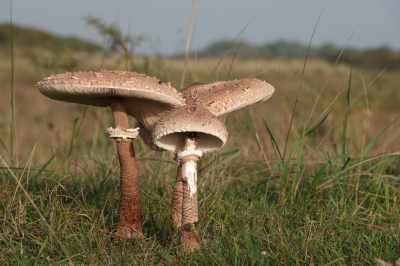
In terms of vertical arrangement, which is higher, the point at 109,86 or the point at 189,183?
the point at 109,86

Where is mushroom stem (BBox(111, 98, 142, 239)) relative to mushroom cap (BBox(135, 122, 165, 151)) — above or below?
below

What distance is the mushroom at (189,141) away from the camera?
2926mm

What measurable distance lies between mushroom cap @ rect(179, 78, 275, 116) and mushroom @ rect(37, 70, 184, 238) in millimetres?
267

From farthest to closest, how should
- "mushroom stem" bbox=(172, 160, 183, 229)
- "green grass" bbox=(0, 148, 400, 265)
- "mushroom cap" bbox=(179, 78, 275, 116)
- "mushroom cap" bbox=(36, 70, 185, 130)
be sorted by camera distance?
"mushroom stem" bbox=(172, 160, 183, 229) → "mushroom cap" bbox=(179, 78, 275, 116) → "green grass" bbox=(0, 148, 400, 265) → "mushroom cap" bbox=(36, 70, 185, 130)

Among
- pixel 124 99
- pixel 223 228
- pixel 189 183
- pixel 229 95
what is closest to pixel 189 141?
pixel 189 183

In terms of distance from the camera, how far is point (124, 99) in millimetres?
3314

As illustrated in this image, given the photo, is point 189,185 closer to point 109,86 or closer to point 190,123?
point 190,123

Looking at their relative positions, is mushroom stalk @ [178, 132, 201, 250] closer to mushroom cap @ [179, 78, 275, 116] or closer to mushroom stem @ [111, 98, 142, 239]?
mushroom cap @ [179, 78, 275, 116]

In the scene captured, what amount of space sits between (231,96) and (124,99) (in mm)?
977

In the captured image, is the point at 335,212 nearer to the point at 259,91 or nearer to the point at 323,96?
the point at 259,91

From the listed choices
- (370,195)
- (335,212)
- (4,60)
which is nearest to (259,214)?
(335,212)

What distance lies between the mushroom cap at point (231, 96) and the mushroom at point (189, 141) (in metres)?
0.11

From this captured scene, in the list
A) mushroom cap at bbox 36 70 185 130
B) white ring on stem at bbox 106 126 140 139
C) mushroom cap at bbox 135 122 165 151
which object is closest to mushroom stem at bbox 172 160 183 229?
mushroom cap at bbox 135 122 165 151

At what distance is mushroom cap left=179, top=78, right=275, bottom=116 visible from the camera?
10.4ft
